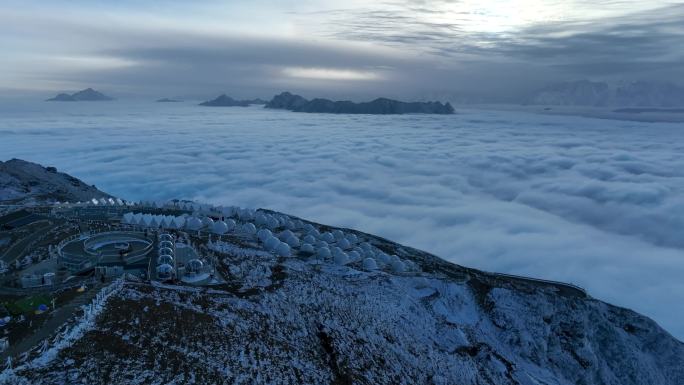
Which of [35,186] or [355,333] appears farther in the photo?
[35,186]

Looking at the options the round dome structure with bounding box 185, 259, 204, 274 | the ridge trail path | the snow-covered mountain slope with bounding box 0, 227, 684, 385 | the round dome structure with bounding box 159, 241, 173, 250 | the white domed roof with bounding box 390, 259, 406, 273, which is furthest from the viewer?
the white domed roof with bounding box 390, 259, 406, 273

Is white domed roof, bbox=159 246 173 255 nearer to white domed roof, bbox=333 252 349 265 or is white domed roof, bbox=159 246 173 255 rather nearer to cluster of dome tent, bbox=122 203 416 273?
cluster of dome tent, bbox=122 203 416 273

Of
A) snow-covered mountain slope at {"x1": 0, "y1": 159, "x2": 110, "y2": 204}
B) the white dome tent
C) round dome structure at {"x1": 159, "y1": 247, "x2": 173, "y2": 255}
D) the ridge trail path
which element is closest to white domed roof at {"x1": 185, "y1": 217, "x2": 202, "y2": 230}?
round dome structure at {"x1": 159, "y1": 247, "x2": 173, "y2": 255}

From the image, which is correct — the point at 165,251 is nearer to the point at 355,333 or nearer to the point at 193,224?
the point at 193,224

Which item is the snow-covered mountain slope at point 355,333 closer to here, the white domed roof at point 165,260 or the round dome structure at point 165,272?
the round dome structure at point 165,272

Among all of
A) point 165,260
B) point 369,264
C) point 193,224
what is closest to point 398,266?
point 369,264
